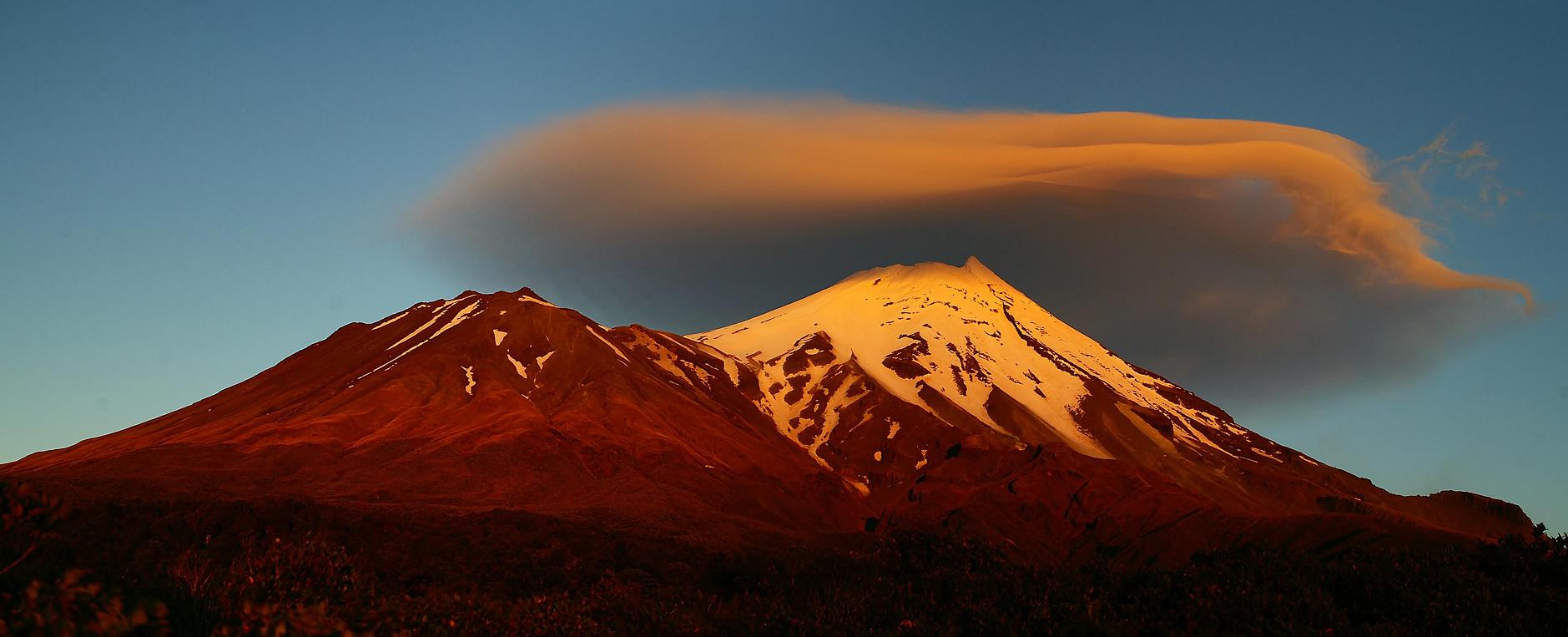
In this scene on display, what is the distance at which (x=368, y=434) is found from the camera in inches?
5359

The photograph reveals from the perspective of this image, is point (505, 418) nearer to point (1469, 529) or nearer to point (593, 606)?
point (593, 606)

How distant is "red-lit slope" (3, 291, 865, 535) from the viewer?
117 m

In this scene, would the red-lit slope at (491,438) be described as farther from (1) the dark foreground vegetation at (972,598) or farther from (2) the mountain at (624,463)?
(1) the dark foreground vegetation at (972,598)

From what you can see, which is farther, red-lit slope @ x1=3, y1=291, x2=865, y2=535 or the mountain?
red-lit slope @ x1=3, y1=291, x2=865, y2=535

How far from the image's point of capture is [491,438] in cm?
13312

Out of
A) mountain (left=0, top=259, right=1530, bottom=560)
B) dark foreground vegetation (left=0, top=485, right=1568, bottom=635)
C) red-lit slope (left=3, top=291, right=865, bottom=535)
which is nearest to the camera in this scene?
dark foreground vegetation (left=0, top=485, right=1568, bottom=635)

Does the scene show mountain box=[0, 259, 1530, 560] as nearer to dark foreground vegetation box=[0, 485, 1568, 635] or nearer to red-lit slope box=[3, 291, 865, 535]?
red-lit slope box=[3, 291, 865, 535]

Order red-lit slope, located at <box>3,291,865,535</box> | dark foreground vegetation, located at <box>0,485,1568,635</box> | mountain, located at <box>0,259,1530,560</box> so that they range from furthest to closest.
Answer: red-lit slope, located at <box>3,291,865,535</box>, mountain, located at <box>0,259,1530,560</box>, dark foreground vegetation, located at <box>0,485,1568,635</box>

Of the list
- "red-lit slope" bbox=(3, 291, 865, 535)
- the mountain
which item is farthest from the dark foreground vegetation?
"red-lit slope" bbox=(3, 291, 865, 535)

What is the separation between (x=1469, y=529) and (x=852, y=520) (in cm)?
10799

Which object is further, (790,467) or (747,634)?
(790,467)

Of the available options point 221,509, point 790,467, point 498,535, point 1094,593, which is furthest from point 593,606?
point 790,467

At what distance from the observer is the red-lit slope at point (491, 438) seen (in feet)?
384

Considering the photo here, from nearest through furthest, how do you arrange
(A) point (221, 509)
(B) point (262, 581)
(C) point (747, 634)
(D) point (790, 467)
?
1. (C) point (747, 634)
2. (B) point (262, 581)
3. (A) point (221, 509)
4. (D) point (790, 467)
